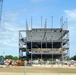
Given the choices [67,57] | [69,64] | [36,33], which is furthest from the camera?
[36,33]

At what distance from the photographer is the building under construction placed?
92.8 metres

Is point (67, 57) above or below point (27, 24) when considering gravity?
below

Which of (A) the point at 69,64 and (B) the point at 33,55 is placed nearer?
(A) the point at 69,64

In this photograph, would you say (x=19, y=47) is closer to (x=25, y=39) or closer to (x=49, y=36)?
(x=25, y=39)

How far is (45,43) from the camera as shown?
9769cm

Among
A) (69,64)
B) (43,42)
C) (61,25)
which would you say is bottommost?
(69,64)

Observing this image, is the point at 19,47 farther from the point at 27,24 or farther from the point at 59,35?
the point at 59,35

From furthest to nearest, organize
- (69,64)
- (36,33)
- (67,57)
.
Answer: (36,33) → (67,57) → (69,64)

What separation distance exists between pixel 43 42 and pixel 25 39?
24.1 ft

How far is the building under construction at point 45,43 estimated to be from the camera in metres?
92.8

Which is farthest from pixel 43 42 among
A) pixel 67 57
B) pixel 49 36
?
pixel 67 57

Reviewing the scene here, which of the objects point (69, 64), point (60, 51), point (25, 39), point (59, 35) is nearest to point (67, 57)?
point (60, 51)

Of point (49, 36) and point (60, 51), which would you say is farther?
point (49, 36)

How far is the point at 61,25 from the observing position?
320 ft
